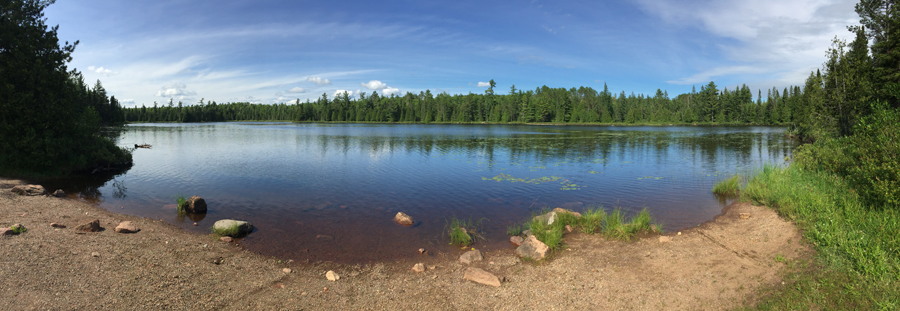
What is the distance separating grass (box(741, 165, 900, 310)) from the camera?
21.4ft

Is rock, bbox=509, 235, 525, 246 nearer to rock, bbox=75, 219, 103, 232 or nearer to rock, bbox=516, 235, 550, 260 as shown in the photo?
rock, bbox=516, 235, 550, 260

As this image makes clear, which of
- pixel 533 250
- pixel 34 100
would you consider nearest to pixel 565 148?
pixel 533 250

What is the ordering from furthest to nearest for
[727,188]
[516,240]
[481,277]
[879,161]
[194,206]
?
[727,188] < [194,206] < [516,240] < [879,161] < [481,277]

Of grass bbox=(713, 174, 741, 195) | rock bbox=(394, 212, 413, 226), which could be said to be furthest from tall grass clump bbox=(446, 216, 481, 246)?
grass bbox=(713, 174, 741, 195)

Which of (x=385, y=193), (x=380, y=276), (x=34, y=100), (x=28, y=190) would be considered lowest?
(x=380, y=276)

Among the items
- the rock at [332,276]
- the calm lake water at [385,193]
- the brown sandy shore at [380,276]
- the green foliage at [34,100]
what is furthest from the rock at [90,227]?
the green foliage at [34,100]

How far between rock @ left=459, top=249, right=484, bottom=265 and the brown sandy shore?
30cm

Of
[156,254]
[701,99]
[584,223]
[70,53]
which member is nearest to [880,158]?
[584,223]

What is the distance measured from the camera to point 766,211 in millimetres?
13625

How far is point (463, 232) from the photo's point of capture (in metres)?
12.3

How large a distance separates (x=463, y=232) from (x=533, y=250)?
267 cm

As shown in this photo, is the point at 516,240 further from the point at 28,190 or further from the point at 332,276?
the point at 28,190

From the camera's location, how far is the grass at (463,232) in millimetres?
11957

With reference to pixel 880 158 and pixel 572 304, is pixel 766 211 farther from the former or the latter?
pixel 572 304
